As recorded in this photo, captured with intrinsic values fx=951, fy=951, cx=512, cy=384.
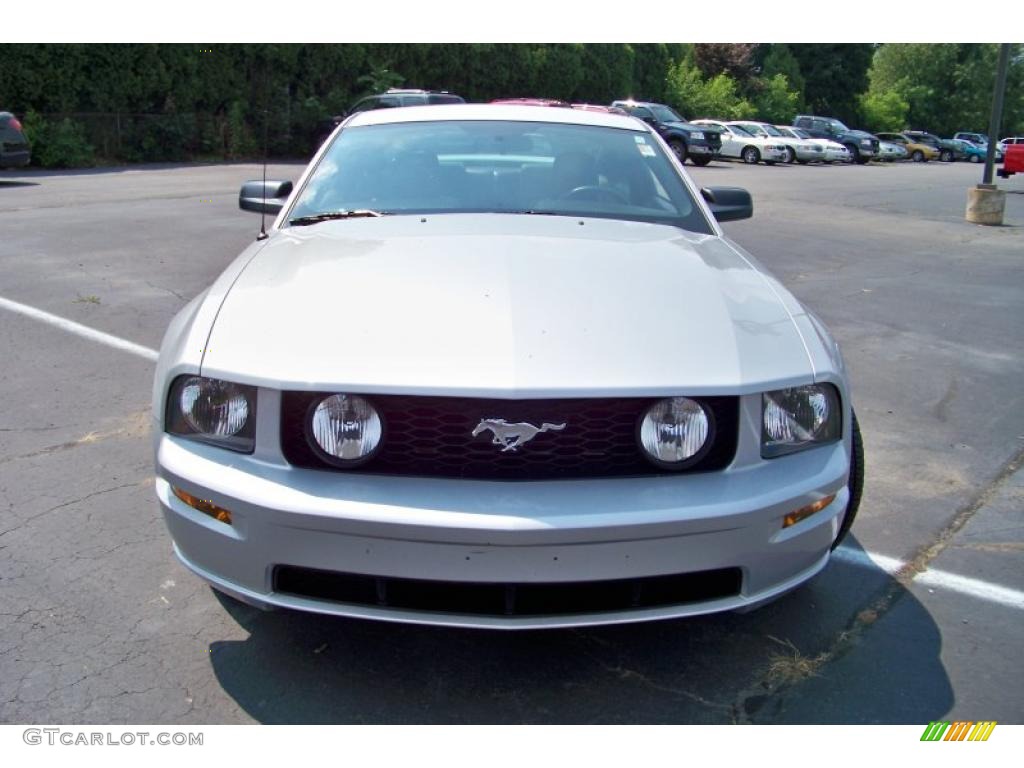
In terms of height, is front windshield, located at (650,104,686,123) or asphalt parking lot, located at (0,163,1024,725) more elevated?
front windshield, located at (650,104,686,123)

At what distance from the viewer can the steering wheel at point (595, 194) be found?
12.7 ft

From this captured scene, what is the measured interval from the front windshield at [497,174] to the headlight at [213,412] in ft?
4.34

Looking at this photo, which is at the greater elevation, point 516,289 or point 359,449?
point 516,289

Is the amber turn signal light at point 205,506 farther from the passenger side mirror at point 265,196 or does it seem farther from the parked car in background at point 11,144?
the parked car in background at point 11,144

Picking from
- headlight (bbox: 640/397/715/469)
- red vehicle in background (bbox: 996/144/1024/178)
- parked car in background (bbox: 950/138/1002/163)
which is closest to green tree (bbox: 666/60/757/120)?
parked car in background (bbox: 950/138/1002/163)

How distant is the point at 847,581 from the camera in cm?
326

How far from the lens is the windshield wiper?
11.8 feet

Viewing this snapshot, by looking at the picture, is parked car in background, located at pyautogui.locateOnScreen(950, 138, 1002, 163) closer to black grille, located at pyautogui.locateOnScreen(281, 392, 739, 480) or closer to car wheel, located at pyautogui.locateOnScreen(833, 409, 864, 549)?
car wheel, located at pyautogui.locateOnScreen(833, 409, 864, 549)

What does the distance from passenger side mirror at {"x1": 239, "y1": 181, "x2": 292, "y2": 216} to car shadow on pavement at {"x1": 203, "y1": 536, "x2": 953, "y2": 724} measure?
6.42 feet

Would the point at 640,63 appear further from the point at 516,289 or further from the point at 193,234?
the point at 516,289

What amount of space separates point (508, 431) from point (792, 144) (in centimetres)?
3448

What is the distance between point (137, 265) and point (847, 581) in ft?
23.5

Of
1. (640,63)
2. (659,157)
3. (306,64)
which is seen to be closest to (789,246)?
(659,157)

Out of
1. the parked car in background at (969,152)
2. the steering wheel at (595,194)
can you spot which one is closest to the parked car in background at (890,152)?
→ the parked car in background at (969,152)
